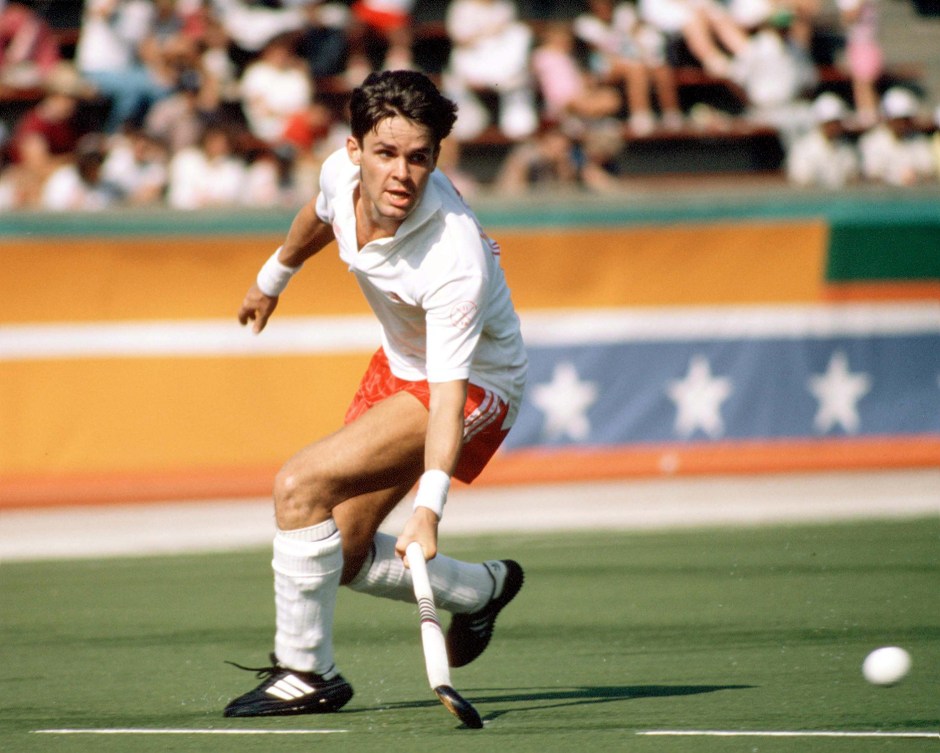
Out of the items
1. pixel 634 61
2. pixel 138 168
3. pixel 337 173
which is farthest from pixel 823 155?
pixel 337 173

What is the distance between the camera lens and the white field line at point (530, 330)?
31.9ft

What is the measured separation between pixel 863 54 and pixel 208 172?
20.6ft

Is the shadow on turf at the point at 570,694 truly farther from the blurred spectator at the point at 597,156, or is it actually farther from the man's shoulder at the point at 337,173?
the blurred spectator at the point at 597,156

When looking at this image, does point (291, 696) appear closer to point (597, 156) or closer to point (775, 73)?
point (597, 156)

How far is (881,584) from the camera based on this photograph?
7078 mm

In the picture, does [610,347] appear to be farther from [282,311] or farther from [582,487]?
[282,311]

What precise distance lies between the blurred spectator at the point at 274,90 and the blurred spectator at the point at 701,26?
3.31m

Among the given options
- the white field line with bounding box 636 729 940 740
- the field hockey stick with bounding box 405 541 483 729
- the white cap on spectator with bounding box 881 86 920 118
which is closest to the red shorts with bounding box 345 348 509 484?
the field hockey stick with bounding box 405 541 483 729

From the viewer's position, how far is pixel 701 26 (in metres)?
14.0

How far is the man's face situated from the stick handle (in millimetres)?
1037

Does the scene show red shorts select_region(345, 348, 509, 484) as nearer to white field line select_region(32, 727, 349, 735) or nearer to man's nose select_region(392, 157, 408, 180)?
man's nose select_region(392, 157, 408, 180)

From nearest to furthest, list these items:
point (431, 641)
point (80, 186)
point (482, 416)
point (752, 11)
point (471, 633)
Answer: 1. point (431, 641)
2. point (482, 416)
3. point (471, 633)
4. point (80, 186)
5. point (752, 11)

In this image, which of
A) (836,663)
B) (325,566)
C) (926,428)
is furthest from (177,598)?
(926,428)

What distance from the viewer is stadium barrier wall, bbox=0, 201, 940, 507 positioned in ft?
31.8
